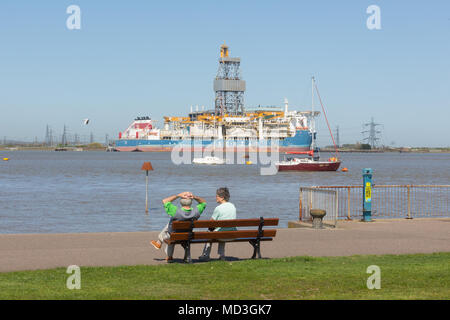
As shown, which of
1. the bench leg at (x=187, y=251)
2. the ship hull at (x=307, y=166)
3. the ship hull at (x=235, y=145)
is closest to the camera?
the bench leg at (x=187, y=251)

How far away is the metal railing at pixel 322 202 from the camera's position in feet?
49.5

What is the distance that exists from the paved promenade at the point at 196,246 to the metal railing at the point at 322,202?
0.80 meters

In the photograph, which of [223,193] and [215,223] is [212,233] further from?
[223,193]

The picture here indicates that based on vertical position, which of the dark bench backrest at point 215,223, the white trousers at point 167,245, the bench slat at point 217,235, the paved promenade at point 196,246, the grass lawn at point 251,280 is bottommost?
the paved promenade at point 196,246

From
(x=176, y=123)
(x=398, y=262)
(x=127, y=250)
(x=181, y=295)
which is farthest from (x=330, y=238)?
(x=176, y=123)

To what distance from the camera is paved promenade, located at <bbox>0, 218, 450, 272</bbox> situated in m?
10.0

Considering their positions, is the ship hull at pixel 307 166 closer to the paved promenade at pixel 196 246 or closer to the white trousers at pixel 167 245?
the paved promenade at pixel 196 246

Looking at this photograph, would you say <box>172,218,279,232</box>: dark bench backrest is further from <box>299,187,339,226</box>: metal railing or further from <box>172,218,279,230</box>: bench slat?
<box>299,187,339,226</box>: metal railing

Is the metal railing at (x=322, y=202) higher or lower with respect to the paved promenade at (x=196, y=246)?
higher

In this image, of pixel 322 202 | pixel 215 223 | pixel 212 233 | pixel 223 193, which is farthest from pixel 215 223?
pixel 322 202

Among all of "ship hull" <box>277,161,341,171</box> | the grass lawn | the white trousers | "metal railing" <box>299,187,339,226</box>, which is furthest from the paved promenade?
"ship hull" <box>277,161,341,171</box>

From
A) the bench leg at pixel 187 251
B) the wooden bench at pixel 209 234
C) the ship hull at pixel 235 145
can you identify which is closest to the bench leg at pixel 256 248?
the wooden bench at pixel 209 234
